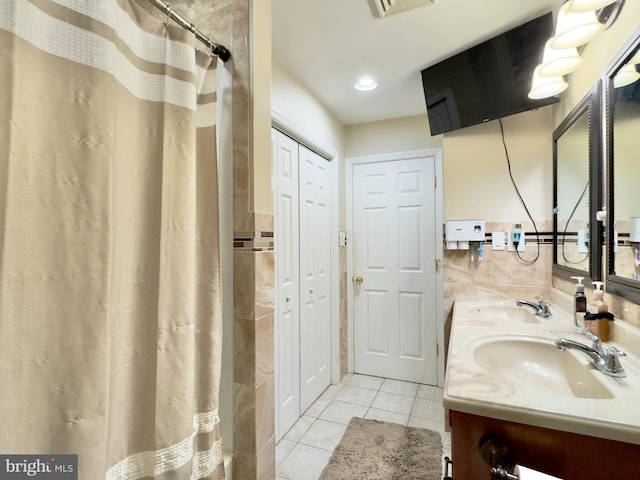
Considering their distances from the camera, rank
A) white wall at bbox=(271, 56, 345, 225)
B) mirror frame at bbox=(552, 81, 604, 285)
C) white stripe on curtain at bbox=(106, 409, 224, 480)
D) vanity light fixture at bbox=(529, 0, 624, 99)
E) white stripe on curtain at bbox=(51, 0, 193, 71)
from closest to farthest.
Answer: white stripe on curtain at bbox=(51, 0, 193, 71)
white stripe on curtain at bbox=(106, 409, 224, 480)
vanity light fixture at bbox=(529, 0, 624, 99)
mirror frame at bbox=(552, 81, 604, 285)
white wall at bbox=(271, 56, 345, 225)

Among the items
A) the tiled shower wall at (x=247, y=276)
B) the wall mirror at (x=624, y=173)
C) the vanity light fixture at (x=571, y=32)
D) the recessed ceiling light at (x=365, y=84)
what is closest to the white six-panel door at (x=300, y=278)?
the recessed ceiling light at (x=365, y=84)

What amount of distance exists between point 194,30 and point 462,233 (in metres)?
1.97

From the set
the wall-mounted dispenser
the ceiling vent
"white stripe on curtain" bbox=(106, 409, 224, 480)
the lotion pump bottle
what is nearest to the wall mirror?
the lotion pump bottle

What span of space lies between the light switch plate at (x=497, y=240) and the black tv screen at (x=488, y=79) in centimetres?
78

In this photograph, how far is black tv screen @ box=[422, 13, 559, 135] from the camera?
64.4 inches

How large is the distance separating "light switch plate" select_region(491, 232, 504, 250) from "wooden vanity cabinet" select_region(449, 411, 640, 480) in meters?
1.65

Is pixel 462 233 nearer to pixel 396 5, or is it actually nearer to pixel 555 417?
pixel 396 5

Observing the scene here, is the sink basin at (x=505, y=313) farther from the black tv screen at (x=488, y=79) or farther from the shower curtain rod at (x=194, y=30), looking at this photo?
the shower curtain rod at (x=194, y=30)

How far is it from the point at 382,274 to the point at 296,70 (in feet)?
5.90

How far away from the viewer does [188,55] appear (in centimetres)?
101

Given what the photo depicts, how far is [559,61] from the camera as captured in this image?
1384 mm

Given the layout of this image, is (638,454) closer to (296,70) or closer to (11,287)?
(11,287)

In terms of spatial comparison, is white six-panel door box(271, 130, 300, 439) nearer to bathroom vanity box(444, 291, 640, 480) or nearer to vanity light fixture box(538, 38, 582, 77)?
bathroom vanity box(444, 291, 640, 480)

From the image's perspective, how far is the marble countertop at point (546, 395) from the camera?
2.13 feet
